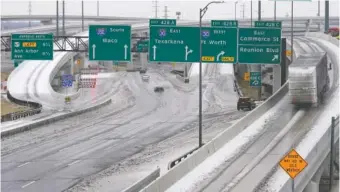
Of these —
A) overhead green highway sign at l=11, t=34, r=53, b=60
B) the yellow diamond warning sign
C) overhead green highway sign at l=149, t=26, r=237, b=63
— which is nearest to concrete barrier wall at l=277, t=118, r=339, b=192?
the yellow diamond warning sign

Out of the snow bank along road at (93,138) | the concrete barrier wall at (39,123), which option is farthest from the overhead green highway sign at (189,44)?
the concrete barrier wall at (39,123)

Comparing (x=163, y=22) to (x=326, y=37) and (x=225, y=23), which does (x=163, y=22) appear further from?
(x=326, y=37)

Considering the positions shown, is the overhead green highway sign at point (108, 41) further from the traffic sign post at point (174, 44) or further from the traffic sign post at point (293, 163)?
the traffic sign post at point (293, 163)

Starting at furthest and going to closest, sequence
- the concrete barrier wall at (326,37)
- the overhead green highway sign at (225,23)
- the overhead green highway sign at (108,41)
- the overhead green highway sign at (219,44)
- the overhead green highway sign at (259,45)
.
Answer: the concrete barrier wall at (326,37) < the overhead green highway sign at (225,23) < the overhead green highway sign at (259,45) < the overhead green highway sign at (108,41) < the overhead green highway sign at (219,44)

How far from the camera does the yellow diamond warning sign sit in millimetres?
22047

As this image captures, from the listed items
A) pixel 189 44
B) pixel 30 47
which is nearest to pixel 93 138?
pixel 30 47

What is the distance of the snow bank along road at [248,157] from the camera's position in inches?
1143

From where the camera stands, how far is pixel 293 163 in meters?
22.2

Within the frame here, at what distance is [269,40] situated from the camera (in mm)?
46719

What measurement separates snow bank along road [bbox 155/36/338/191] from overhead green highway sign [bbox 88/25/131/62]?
33.9 ft

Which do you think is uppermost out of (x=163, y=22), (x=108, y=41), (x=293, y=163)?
(x=163, y=22)

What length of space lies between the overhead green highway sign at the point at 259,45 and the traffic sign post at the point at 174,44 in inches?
192

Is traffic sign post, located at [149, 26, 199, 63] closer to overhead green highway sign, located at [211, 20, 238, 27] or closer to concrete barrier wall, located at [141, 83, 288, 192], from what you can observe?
concrete barrier wall, located at [141, 83, 288, 192]

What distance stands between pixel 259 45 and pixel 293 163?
25.3 m
